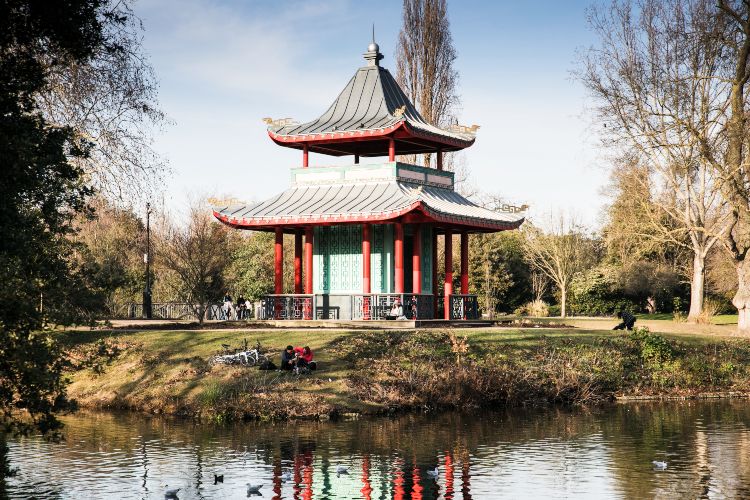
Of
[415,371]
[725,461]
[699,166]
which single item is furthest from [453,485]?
[699,166]

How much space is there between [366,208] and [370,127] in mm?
4247

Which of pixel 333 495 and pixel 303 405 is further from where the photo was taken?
pixel 303 405

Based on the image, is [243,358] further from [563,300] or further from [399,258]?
[563,300]

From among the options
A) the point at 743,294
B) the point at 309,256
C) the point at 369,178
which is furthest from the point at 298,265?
the point at 743,294

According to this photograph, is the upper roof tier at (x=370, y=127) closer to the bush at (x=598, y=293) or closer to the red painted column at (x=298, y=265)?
the red painted column at (x=298, y=265)

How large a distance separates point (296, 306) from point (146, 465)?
2260 centimetres

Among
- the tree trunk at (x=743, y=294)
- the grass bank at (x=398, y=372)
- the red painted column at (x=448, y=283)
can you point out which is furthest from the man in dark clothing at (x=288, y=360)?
the tree trunk at (x=743, y=294)

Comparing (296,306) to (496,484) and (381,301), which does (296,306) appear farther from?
(496,484)

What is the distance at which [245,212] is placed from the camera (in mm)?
44406

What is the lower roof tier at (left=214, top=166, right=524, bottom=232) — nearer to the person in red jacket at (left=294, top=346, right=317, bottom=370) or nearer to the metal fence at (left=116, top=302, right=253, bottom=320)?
the person in red jacket at (left=294, top=346, right=317, bottom=370)

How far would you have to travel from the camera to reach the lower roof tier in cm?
4109

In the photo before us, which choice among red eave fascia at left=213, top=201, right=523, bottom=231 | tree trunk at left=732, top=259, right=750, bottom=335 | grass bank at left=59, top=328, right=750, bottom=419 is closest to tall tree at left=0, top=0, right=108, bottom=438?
grass bank at left=59, top=328, right=750, bottom=419

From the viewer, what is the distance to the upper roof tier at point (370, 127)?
44000 mm

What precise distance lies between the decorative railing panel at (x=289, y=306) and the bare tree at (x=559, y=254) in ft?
101
